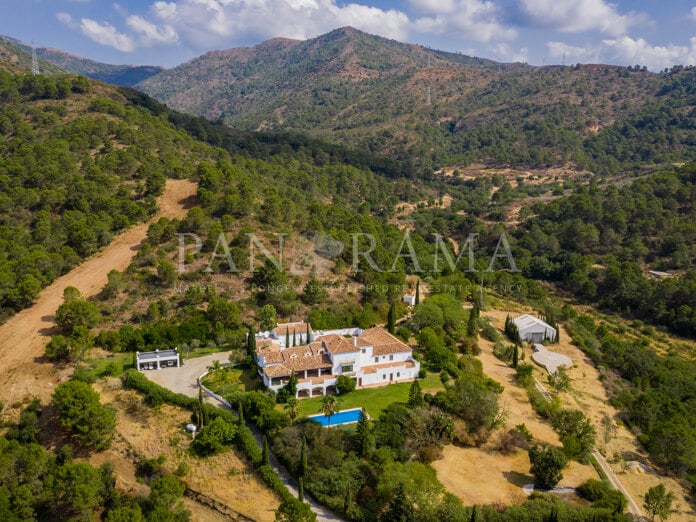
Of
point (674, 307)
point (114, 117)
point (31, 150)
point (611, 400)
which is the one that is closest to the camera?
point (611, 400)

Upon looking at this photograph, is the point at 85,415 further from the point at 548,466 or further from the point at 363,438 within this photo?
the point at 548,466

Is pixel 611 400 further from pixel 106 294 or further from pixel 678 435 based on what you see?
pixel 106 294

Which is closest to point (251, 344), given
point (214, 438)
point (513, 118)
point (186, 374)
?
point (186, 374)

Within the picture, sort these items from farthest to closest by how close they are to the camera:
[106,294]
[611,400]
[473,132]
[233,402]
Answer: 1. [473,132]
2. [106,294]
3. [611,400]
4. [233,402]

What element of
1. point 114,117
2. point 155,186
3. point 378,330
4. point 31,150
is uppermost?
point 114,117

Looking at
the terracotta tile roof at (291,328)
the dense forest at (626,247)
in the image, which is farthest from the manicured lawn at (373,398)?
the dense forest at (626,247)

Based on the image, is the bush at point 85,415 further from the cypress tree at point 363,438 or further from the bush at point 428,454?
the bush at point 428,454

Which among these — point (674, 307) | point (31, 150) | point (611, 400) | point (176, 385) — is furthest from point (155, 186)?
point (674, 307)
